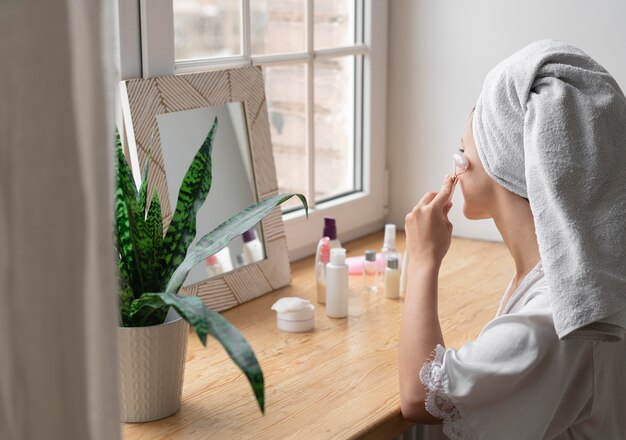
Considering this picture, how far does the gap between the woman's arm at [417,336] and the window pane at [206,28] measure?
68 cm

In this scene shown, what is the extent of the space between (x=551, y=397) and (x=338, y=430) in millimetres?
311

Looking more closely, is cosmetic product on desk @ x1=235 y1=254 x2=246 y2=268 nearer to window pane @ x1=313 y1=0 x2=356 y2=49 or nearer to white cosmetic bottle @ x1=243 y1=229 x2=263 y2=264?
white cosmetic bottle @ x1=243 y1=229 x2=263 y2=264

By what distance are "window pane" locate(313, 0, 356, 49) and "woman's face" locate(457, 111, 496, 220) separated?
2.69 feet

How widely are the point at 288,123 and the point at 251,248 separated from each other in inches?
15.9

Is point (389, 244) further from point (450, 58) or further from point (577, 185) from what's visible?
point (577, 185)

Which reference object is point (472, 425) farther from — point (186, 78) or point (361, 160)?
point (361, 160)

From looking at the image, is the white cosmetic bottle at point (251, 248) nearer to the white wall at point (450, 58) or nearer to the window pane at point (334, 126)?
the window pane at point (334, 126)

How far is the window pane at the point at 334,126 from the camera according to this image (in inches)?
89.4

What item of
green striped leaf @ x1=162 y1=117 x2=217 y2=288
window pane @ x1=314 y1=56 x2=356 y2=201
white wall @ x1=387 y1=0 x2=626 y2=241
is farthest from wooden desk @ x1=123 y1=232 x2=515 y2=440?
white wall @ x1=387 y1=0 x2=626 y2=241

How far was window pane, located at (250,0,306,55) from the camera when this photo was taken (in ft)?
6.55

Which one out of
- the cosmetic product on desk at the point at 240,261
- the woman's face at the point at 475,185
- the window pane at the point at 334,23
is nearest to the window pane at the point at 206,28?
the window pane at the point at 334,23

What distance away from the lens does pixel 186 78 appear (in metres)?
1.76

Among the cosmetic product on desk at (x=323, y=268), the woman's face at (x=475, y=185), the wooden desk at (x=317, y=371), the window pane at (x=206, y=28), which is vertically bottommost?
the wooden desk at (x=317, y=371)

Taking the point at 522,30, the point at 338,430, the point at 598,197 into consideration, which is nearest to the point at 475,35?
the point at 522,30
